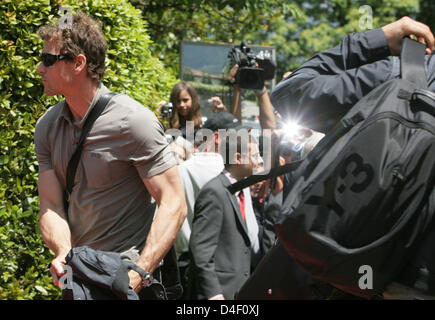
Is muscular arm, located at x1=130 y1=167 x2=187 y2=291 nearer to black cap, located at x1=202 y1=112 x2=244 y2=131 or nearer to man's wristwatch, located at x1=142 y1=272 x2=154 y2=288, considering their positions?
man's wristwatch, located at x1=142 y1=272 x2=154 y2=288

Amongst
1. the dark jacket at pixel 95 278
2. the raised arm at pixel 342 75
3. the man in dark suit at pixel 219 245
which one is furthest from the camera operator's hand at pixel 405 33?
the man in dark suit at pixel 219 245

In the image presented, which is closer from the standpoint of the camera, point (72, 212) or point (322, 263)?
point (322, 263)

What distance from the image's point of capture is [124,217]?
285cm

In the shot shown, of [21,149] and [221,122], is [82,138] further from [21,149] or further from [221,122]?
[221,122]

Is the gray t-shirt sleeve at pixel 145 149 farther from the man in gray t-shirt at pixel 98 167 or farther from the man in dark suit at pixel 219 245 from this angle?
the man in dark suit at pixel 219 245

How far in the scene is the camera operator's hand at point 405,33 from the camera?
6.35 feet

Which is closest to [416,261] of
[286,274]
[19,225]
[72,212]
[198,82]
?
[286,274]

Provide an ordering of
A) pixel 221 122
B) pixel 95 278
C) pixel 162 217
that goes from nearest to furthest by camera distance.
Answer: pixel 95 278
pixel 162 217
pixel 221 122

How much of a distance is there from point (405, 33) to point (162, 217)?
1354 millimetres

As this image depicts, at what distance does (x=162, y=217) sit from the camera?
277cm

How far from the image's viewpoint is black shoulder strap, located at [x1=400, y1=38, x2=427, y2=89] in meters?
1.82

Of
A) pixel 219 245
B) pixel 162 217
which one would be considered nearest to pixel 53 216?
pixel 162 217

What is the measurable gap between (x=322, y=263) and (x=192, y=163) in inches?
128
